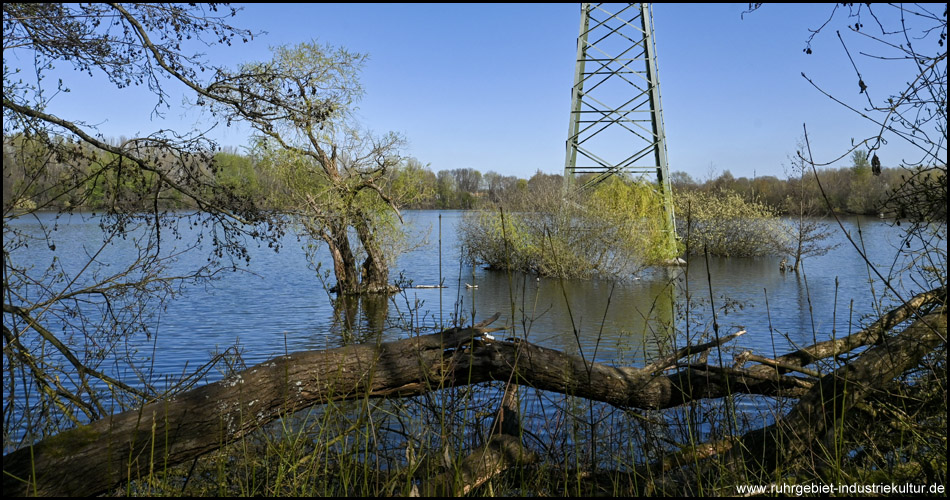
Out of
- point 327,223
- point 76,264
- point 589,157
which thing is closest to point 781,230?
point 589,157

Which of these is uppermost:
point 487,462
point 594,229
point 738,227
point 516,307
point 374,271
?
point 594,229

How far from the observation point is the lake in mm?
8000

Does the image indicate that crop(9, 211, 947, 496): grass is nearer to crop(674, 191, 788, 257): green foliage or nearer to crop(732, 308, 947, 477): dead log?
crop(732, 308, 947, 477): dead log

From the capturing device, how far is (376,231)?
16.4 metres

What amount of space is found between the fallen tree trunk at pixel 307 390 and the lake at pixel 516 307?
0.30 m

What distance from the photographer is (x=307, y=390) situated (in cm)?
343

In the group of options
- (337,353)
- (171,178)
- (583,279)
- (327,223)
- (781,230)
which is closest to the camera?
(337,353)

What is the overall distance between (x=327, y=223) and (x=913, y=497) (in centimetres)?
1405

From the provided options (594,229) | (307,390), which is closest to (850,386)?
(307,390)

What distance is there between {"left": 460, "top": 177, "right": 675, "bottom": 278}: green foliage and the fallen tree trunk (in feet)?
49.5

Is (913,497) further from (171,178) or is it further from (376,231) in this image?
(376,231)

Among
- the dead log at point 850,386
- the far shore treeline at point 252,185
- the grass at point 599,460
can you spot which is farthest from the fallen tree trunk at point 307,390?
the far shore treeline at point 252,185

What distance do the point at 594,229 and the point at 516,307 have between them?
26.2 ft

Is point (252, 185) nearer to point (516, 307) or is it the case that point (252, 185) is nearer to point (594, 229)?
point (516, 307)
